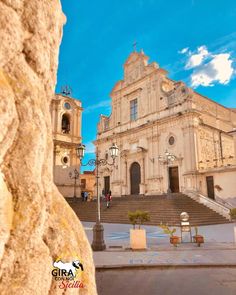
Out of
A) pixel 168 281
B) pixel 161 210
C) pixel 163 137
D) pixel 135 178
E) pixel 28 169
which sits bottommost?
pixel 168 281

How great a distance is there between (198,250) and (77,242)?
6.68m

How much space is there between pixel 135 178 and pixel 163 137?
5.23m

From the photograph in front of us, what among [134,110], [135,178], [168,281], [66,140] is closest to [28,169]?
[168,281]

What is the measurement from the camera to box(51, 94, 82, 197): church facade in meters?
28.1

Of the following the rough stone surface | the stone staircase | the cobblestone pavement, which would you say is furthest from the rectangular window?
the rough stone surface

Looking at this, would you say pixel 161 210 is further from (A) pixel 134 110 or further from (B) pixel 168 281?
(A) pixel 134 110

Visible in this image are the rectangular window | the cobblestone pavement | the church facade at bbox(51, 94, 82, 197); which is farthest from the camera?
Result: the church facade at bbox(51, 94, 82, 197)

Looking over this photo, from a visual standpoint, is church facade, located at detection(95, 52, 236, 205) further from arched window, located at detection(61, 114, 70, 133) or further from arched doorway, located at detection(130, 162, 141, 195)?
arched window, located at detection(61, 114, 70, 133)

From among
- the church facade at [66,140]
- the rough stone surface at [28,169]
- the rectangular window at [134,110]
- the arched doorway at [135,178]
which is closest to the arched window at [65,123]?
the church facade at [66,140]

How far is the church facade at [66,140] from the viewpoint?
2811 centimetres

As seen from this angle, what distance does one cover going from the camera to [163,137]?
23.6 metres

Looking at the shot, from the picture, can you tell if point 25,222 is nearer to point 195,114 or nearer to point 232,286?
point 232,286

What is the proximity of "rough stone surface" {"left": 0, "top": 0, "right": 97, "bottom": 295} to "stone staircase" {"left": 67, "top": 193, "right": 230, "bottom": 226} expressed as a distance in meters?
13.1

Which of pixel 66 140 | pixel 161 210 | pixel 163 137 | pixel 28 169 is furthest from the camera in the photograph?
pixel 66 140
